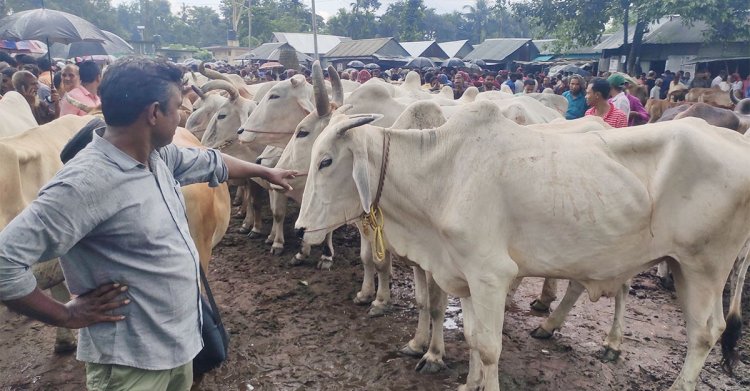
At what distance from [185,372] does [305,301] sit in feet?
9.67

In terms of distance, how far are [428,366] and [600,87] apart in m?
3.71

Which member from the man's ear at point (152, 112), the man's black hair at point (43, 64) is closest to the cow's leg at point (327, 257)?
the man's ear at point (152, 112)

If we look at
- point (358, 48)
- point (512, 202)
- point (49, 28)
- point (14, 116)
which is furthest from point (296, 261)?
point (358, 48)

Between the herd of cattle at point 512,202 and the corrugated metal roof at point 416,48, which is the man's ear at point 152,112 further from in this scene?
the corrugated metal roof at point 416,48

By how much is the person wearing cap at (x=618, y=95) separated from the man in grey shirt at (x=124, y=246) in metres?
5.72

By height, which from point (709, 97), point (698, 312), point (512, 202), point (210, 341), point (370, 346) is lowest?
point (370, 346)

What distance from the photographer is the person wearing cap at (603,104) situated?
5895 millimetres

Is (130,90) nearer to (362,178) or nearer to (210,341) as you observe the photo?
(210,341)

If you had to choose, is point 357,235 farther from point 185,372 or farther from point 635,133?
point 185,372

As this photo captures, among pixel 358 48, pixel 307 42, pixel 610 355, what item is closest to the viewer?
pixel 610 355

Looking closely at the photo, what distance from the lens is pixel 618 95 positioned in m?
6.81

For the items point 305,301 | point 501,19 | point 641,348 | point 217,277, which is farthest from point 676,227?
point 501,19

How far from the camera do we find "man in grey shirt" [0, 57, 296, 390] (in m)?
1.71

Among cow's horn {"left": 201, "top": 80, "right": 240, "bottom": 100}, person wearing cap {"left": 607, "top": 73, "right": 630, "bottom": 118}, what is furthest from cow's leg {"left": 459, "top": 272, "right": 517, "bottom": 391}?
cow's horn {"left": 201, "top": 80, "right": 240, "bottom": 100}
